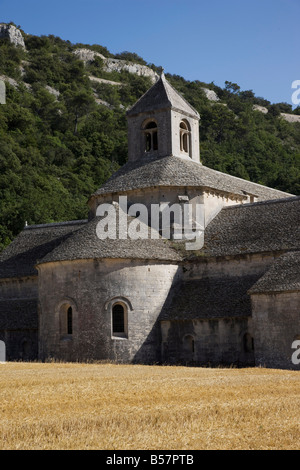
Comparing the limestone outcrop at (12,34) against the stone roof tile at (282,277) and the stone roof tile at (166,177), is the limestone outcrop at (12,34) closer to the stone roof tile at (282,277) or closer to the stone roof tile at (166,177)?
the stone roof tile at (166,177)

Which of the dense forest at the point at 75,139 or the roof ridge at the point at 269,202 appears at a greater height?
the dense forest at the point at 75,139

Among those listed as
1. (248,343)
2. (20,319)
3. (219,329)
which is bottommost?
(248,343)

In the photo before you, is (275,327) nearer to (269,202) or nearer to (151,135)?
(269,202)

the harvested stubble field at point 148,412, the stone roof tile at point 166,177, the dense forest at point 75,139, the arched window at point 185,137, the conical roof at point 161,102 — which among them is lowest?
the harvested stubble field at point 148,412

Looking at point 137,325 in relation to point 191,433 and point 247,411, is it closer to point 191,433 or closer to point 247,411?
point 247,411

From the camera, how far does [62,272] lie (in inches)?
1369

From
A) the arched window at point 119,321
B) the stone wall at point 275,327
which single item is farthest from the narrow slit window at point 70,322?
the stone wall at point 275,327

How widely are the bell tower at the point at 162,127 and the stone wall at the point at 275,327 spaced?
44.4ft

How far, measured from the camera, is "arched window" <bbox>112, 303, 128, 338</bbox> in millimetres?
33950

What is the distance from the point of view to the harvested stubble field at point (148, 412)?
11.8 metres

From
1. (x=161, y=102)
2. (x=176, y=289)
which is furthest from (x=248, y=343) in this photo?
(x=161, y=102)

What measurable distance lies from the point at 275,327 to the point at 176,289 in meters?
6.77

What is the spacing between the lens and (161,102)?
1666 inches

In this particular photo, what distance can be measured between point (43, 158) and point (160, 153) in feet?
133
